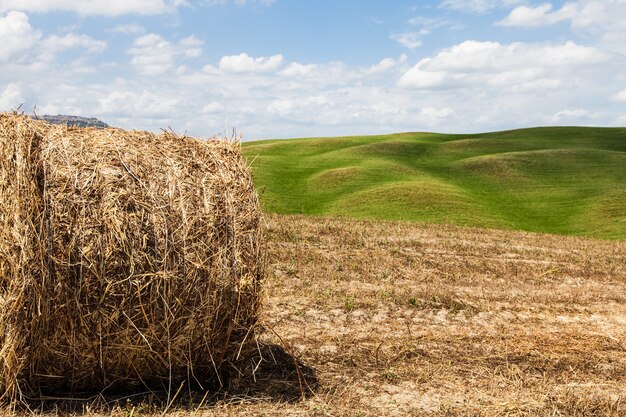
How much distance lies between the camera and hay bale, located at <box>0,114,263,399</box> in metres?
7.21

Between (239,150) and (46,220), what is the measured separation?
3.10 m

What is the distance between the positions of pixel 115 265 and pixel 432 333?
6736 millimetres

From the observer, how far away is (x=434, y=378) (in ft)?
30.7

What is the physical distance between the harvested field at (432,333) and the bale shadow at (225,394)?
1.7 inches

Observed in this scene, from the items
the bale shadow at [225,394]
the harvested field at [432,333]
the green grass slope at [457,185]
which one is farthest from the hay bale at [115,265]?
the green grass slope at [457,185]

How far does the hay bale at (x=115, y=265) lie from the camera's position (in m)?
7.21

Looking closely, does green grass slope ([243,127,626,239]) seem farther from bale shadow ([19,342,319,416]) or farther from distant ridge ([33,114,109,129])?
bale shadow ([19,342,319,416])

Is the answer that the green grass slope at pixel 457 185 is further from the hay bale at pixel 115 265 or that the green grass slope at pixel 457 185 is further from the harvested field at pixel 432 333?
the hay bale at pixel 115 265

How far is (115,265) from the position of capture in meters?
7.35

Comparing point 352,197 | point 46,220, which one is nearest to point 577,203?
point 352,197

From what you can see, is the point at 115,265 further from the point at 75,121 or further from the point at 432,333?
the point at 432,333

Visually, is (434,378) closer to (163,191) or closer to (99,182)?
(163,191)

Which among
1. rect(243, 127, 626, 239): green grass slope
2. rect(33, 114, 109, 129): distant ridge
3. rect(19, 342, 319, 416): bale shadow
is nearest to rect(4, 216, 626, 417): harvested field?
rect(19, 342, 319, 416): bale shadow

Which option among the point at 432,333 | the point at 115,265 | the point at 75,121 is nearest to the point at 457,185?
the point at 432,333
